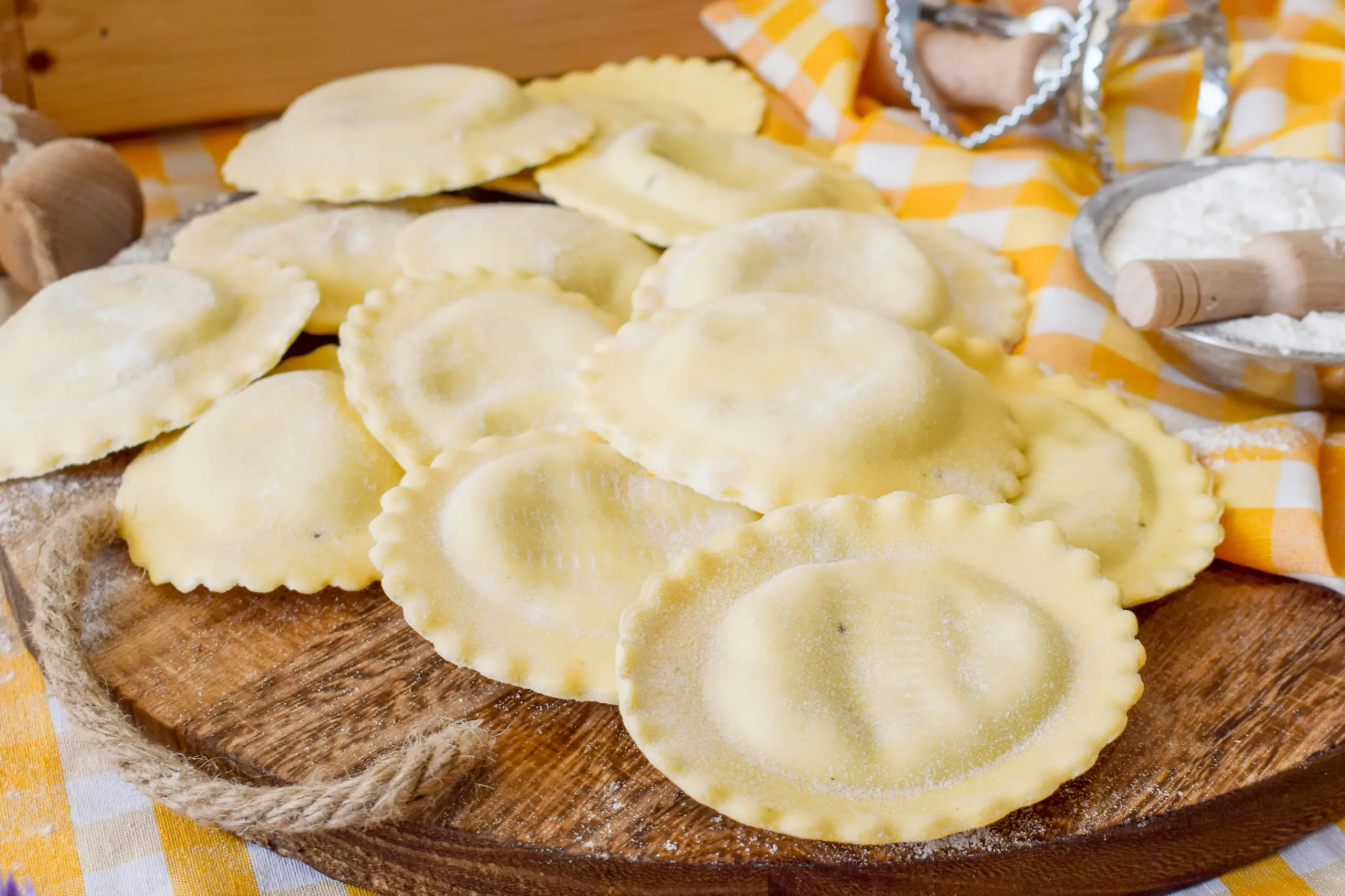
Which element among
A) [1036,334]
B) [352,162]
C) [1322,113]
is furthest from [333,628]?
[1322,113]

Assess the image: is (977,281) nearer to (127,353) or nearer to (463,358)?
(463,358)

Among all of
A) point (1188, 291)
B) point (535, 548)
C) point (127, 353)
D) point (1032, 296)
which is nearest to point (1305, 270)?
point (1188, 291)

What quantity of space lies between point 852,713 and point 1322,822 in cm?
69

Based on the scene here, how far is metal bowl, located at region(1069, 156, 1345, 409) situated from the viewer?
177 cm

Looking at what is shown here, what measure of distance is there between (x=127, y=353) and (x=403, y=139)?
0.75m

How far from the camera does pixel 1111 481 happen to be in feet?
5.51

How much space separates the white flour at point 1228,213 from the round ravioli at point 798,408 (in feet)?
1.67

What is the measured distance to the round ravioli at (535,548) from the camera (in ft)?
4.64

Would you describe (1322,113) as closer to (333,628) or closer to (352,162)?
(352,162)

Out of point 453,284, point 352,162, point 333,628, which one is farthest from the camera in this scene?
point 352,162

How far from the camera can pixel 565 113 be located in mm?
2523

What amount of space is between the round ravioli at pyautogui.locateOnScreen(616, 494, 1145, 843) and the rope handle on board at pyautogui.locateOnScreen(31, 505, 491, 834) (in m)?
0.23

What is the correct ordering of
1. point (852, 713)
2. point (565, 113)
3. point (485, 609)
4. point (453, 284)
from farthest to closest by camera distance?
1. point (565, 113)
2. point (453, 284)
3. point (485, 609)
4. point (852, 713)

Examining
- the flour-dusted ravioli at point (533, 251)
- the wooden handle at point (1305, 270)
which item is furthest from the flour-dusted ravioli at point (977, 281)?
the flour-dusted ravioli at point (533, 251)
